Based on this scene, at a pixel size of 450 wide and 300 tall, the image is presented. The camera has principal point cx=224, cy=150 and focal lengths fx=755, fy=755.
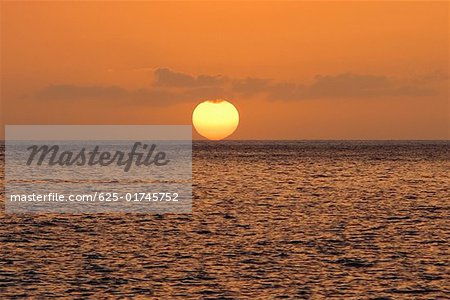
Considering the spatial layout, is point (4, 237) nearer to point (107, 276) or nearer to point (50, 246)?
point (50, 246)

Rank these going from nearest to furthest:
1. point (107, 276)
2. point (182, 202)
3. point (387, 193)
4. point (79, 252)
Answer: point (107, 276) < point (79, 252) < point (182, 202) < point (387, 193)

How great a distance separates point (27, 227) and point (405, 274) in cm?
2747

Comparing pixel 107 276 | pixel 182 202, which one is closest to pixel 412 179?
pixel 182 202

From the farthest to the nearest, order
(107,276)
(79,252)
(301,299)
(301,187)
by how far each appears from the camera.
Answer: (301,187), (79,252), (107,276), (301,299)

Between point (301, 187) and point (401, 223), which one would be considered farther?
point (301, 187)

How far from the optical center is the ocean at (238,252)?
3250 centimetres

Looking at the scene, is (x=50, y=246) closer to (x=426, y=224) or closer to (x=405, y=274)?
(x=405, y=274)

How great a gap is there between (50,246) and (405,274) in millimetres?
20212

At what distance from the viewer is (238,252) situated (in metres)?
41.6

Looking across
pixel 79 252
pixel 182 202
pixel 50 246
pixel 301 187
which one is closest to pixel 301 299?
pixel 79 252

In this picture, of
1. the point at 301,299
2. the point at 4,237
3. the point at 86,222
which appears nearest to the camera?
the point at 301,299

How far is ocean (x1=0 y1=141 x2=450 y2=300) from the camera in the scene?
32.5m

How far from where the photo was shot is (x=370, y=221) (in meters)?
56.0

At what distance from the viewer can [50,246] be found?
43531 millimetres
